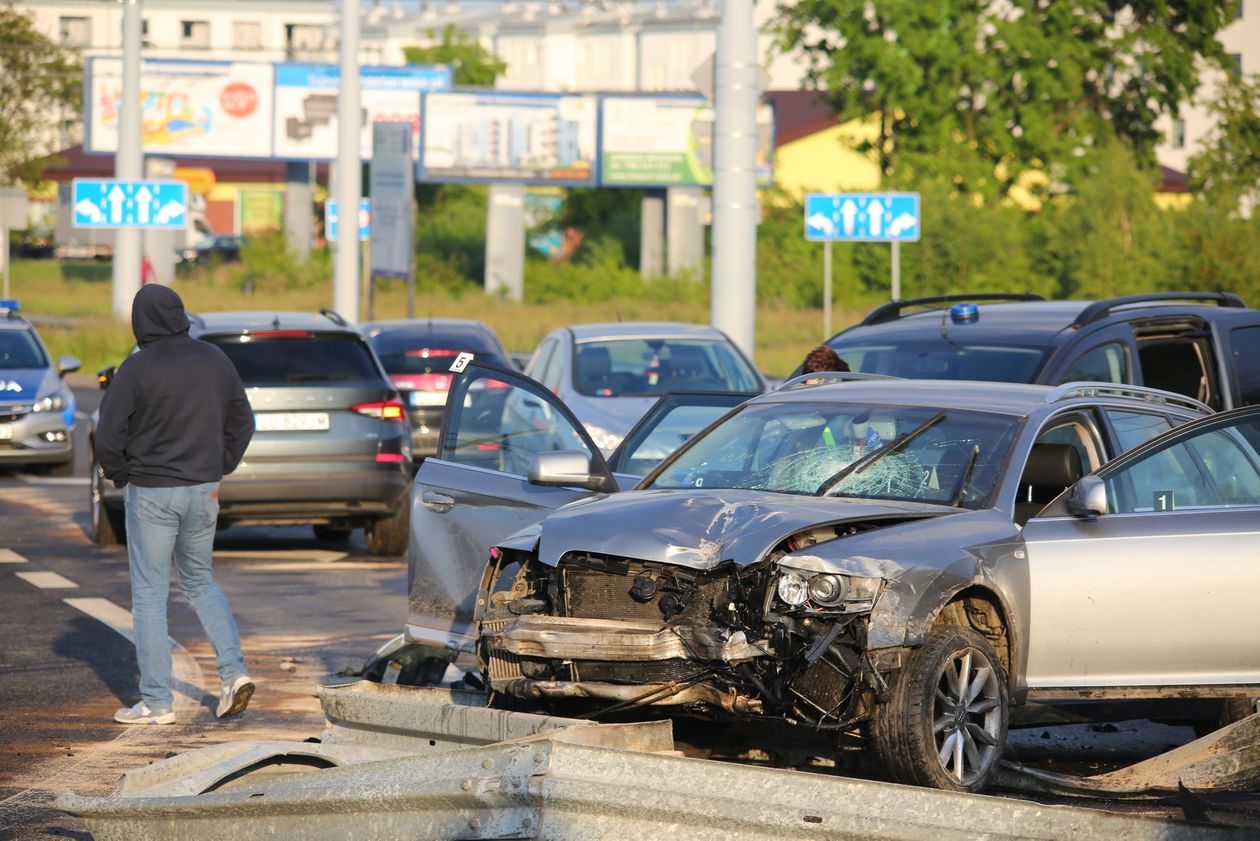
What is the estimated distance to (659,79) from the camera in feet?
333

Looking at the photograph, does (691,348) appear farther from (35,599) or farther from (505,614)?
(505,614)

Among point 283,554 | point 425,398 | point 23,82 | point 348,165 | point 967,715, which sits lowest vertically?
point 283,554

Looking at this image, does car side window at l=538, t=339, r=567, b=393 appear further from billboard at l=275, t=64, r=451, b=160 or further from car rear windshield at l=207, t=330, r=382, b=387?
billboard at l=275, t=64, r=451, b=160

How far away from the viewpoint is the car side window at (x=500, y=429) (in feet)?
28.0

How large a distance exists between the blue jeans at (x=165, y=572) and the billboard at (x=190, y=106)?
5363cm

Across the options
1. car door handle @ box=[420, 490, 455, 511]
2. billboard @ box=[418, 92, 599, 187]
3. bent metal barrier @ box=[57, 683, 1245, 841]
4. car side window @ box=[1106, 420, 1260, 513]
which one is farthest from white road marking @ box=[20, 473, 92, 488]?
billboard @ box=[418, 92, 599, 187]

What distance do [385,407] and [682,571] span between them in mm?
8069

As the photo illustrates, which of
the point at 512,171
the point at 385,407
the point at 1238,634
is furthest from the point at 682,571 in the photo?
the point at 512,171

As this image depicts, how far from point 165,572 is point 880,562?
376cm

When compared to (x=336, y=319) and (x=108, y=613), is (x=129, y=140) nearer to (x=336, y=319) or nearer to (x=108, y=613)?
(x=336, y=319)

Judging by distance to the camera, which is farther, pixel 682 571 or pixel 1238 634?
pixel 1238 634

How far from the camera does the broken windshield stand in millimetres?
7383

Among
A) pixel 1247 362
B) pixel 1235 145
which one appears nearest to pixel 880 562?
pixel 1247 362

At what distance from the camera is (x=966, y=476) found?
7379 millimetres
